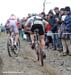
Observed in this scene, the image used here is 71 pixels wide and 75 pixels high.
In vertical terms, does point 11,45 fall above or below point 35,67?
above

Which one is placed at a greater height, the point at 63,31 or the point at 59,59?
the point at 63,31

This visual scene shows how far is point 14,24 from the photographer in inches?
696

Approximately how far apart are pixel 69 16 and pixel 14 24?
3292 mm

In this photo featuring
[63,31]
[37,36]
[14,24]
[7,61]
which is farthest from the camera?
[14,24]

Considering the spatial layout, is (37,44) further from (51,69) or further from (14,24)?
(14,24)

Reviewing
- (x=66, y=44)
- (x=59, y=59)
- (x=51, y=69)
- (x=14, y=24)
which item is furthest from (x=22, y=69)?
(x=14, y=24)

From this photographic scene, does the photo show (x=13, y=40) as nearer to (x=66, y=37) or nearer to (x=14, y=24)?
(x=14, y=24)

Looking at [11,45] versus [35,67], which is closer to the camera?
[35,67]

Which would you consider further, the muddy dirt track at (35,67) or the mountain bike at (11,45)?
the mountain bike at (11,45)

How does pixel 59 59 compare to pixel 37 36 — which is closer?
pixel 37 36

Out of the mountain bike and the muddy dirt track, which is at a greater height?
the mountain bike

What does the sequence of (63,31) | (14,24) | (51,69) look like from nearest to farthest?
(51,69)
(63,31)
(14,24)

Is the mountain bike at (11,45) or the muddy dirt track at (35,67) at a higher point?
the mountain bike at (11,45)

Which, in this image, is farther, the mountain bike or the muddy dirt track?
the mountain bike
